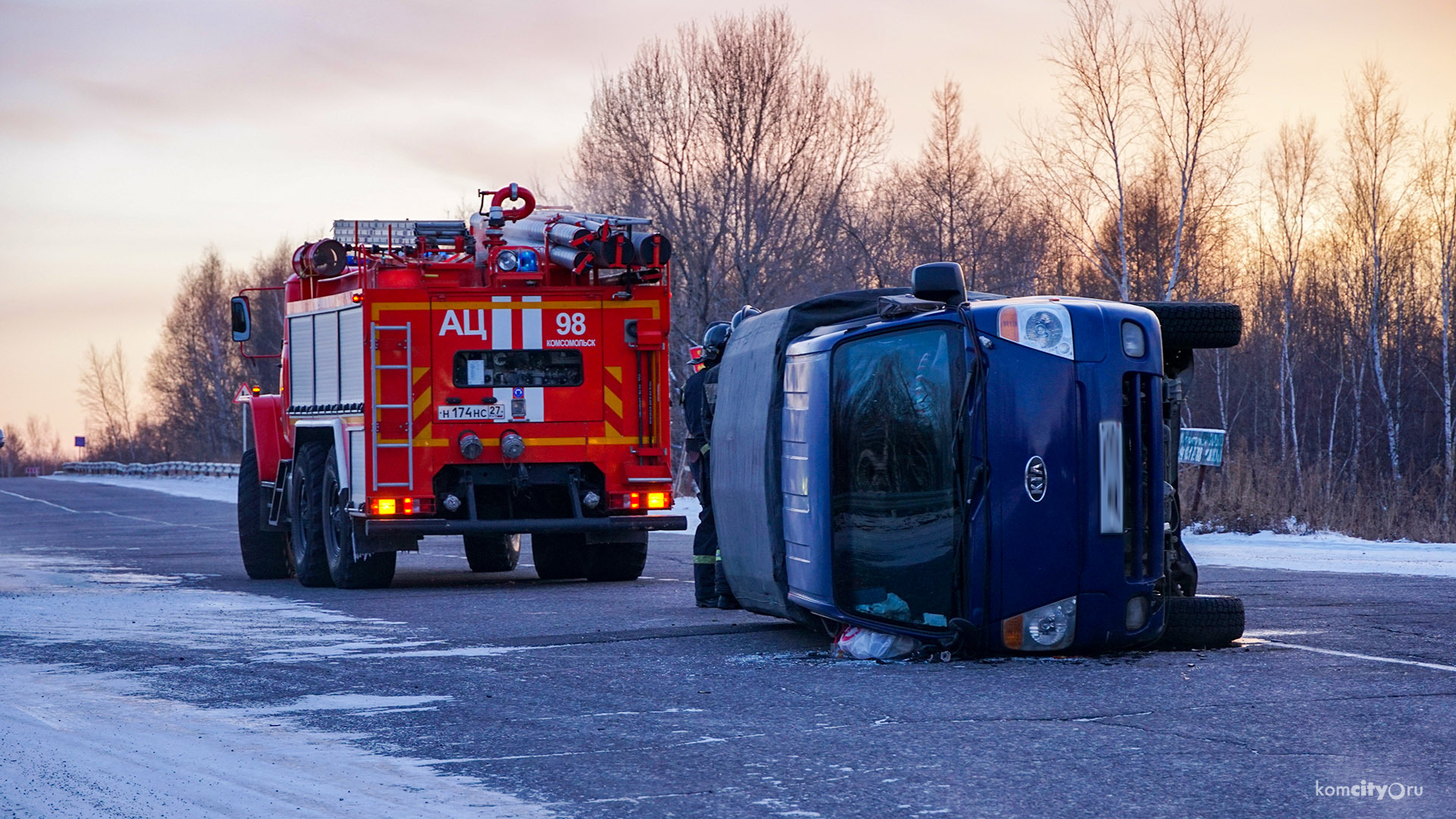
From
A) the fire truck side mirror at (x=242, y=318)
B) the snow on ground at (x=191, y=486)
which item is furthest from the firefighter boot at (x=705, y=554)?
the snow on ground at (x=191, y=486)

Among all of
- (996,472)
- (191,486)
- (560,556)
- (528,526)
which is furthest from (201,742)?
(191,486)

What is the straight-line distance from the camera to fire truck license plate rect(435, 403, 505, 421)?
13.9 m

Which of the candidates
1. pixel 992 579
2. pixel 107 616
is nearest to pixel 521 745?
pixel 992 579

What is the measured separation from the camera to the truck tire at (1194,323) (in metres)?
8.95

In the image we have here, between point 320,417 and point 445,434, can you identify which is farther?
point 320,417

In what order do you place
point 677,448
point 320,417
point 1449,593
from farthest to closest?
point 677,448 → point 320,417 → point 1449,593

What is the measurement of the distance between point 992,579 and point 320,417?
8.59 metres

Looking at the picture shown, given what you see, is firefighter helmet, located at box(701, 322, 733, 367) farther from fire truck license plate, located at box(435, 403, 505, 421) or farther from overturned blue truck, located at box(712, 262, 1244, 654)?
fire truck license plate, located at box(435, 403, 505, 421)

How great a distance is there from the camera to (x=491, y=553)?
55.9ft

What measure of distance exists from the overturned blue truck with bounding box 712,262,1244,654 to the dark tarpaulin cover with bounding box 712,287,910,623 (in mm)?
170

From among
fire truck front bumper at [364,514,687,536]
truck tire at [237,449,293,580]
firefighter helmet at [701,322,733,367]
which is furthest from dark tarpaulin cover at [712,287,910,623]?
truck tire at [237,449,293,580]

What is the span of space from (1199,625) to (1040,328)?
6.69ft

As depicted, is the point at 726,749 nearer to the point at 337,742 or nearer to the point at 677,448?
the point at 337,742

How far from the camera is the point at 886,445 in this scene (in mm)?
8438
